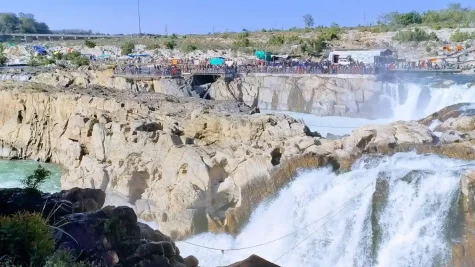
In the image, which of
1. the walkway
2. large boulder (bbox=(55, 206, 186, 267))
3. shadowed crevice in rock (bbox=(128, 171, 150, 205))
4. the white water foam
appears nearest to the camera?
large boulder (bbox=(55, 206, 186, 267))

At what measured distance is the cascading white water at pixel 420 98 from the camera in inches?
1280

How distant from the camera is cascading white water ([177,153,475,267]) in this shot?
15.4 meters

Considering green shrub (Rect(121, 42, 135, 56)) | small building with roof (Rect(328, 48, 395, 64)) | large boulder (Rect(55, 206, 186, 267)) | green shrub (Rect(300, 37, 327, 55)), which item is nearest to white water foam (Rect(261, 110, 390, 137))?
small building with roof (Rect(328, 48, 395, 64))

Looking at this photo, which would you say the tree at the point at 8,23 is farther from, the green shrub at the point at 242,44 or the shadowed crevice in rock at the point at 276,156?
the shadowed crevice in rock at the point at 276,156

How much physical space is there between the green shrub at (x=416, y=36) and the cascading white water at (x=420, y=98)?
2269cm

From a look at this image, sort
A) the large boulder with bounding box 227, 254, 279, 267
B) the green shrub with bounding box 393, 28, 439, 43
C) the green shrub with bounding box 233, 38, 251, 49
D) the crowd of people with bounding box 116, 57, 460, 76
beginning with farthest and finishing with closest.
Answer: the green shrub with bounding box 233, 38, 251, 49
the green shrub with bounding box 393, 28, 439, 43
the crowd of people with bounding box 116, 57, 460, 76
the large boulder with bounding box 227, 254, 279, 267

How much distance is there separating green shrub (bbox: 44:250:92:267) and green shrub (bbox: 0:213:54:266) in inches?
9.0

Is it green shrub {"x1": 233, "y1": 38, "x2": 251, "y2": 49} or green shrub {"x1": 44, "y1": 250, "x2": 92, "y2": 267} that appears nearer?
green shrub {"x1": 44, "y1": 250, "x2": 92, "y2": 267}

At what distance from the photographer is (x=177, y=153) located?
20766 millimetres

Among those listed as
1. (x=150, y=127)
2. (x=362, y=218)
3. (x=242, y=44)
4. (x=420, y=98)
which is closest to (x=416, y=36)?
(x=242, y=44)

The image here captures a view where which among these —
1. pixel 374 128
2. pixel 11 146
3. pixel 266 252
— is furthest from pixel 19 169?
pixel 374 128

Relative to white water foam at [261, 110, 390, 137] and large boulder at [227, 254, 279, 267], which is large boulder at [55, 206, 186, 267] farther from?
white water foam at [261, 110, 390, 137]

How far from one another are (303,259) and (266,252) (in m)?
1.39

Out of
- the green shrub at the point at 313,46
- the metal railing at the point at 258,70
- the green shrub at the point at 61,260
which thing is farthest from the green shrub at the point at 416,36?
the green shrub at the point at 61,260
